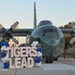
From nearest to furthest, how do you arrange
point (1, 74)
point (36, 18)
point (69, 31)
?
1. point (1, 74)
2. point (69, 31)
3. point (36, 18)

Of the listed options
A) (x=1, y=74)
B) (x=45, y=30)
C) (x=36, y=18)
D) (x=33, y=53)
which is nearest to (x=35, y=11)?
(x=36, y=18)

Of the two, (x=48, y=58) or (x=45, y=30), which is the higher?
(x=45, y=30)

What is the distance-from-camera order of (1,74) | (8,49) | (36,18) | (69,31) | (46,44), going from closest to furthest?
(1,74), (8,49), (46,44), (69,31), (36,18)

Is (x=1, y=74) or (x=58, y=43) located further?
(x=58, y=43)

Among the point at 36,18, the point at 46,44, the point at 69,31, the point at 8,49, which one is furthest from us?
the point at 36,18

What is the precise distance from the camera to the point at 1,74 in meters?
13.1

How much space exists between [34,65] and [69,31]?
1649 centimetres

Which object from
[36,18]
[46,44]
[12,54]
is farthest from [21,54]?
[36,18]

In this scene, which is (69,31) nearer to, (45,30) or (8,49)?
(45,30)

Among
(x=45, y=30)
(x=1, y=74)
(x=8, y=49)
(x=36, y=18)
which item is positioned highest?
(x=36, y=18)

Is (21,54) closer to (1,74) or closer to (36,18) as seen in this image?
(1,74)

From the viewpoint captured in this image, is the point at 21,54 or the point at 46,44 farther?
the point at 46,44

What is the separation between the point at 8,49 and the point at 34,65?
7.39 feet

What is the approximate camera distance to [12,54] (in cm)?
1828
